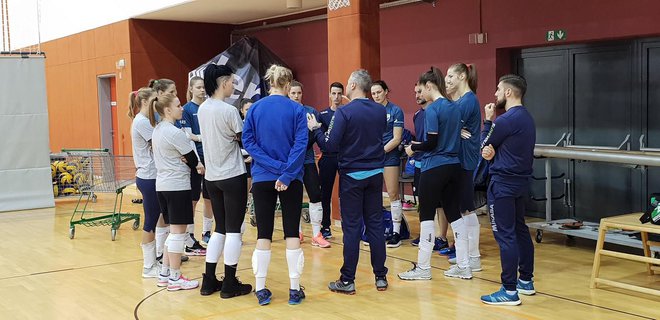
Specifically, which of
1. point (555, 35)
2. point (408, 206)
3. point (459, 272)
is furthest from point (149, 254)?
point (555, 35)

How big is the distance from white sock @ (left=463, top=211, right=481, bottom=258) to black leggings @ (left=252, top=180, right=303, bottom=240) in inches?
62.9

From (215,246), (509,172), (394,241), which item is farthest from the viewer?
(394,241)

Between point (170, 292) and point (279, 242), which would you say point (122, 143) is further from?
point (170, 292)

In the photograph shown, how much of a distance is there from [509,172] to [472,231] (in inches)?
47.3

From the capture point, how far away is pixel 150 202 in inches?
230

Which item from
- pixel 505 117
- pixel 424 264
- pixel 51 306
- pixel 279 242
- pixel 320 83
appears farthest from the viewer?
pixel 320 83

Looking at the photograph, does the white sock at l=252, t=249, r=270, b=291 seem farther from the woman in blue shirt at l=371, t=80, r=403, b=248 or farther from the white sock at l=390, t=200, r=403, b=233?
the white sock at l=390, t=200, r=403, b=233

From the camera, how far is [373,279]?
583 centimetres

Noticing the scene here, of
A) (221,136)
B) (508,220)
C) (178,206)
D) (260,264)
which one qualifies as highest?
(221,136)

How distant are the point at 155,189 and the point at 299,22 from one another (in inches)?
289

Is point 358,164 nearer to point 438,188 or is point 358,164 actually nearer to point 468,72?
point 438,188

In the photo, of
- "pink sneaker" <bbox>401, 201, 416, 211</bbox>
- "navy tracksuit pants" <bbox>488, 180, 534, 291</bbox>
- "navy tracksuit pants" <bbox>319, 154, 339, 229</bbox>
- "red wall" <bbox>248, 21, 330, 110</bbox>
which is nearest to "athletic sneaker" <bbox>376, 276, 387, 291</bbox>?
"navy tracksuit pants" <bbox>488, 180, 534, 291</bbox>

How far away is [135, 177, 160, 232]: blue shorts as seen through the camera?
583cm

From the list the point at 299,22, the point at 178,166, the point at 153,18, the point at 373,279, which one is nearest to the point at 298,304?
the point at 373,279
